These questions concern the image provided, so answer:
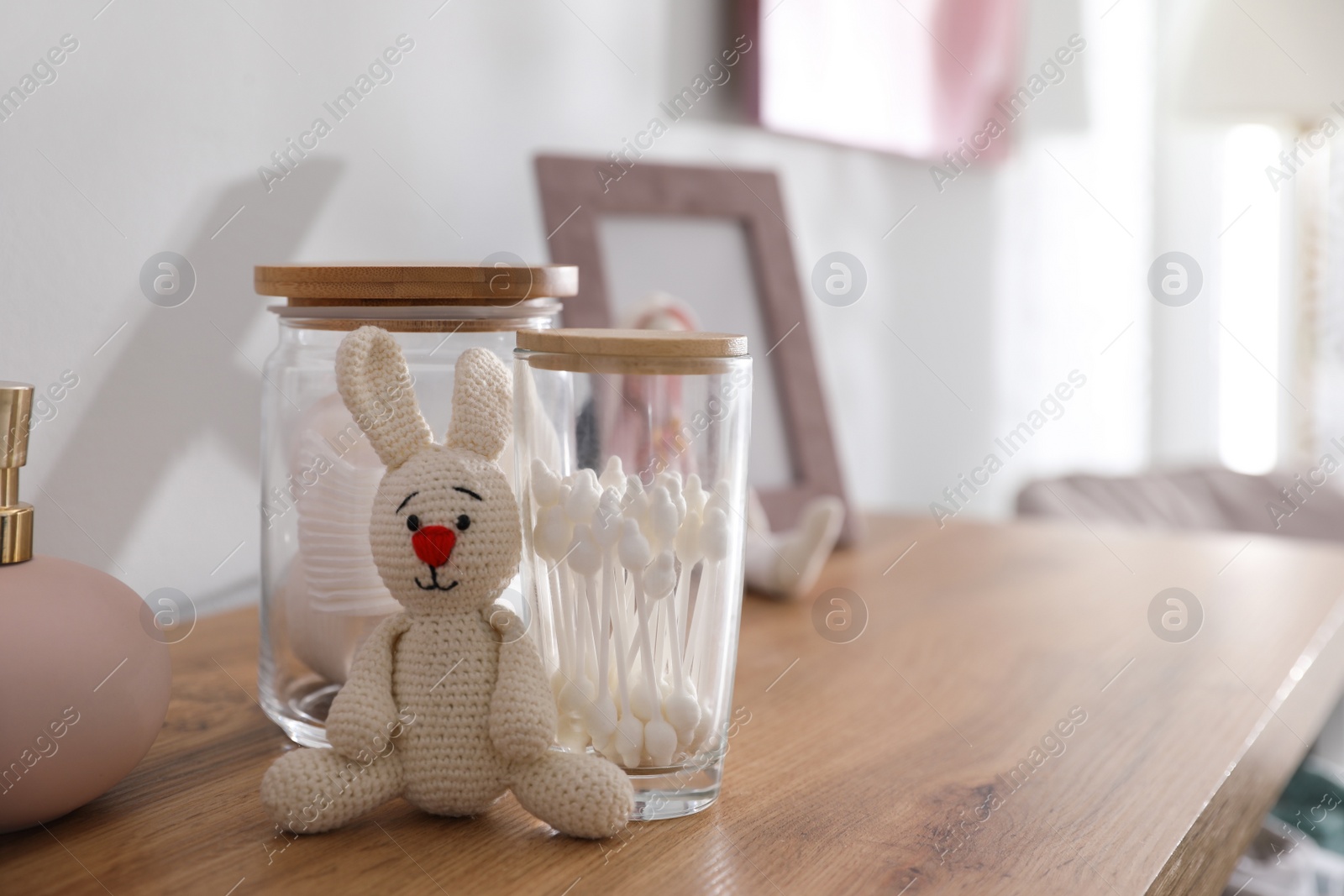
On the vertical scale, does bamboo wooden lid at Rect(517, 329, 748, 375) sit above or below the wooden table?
above

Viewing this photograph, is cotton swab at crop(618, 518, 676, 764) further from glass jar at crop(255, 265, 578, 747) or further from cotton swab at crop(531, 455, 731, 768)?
glass jar at crop(255, 265, 578, 747)

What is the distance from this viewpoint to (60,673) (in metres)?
0.40

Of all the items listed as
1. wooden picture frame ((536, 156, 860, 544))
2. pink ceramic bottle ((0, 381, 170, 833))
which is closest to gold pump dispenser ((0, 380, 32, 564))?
pink ceramic bottle ((0, 381, 170, 833))

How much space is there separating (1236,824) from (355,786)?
423 mm

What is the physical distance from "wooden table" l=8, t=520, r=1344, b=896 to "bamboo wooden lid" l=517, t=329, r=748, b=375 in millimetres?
184

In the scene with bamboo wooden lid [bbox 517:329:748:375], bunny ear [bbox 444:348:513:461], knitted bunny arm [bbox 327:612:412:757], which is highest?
bamboo wooden lid [bbox 517:329:748:375]

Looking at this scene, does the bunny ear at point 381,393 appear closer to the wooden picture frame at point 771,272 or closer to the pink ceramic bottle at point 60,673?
the pink ceramic bottle at point 60,673

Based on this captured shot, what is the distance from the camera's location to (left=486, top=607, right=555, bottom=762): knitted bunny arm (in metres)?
0.42

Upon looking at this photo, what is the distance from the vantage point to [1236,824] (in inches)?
21.9

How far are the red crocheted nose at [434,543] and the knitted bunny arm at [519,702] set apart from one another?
1.3 inches

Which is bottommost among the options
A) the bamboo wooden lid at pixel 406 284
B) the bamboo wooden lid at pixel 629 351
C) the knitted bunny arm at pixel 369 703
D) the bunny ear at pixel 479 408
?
the knitted bunny arm at pixel 369 703

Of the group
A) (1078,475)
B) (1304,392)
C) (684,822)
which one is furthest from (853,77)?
(1304,392)

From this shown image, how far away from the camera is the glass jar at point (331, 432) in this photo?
48 cm

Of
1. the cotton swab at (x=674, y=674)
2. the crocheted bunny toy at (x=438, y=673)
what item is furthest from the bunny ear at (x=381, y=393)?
the cotton swab at (x=674, y=674)
